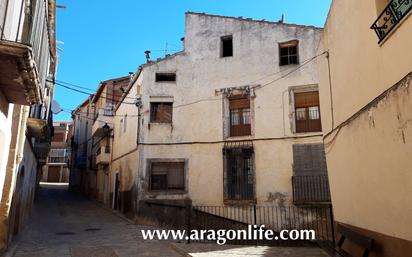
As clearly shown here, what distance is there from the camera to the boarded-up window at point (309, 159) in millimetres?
14477

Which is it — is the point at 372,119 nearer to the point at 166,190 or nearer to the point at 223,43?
the point at 166,190

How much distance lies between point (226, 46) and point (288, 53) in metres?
3.31

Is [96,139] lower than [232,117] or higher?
higher

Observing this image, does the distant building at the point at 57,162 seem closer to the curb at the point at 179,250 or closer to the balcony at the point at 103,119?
the balcony at the point at 103,119

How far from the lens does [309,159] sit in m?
14.7

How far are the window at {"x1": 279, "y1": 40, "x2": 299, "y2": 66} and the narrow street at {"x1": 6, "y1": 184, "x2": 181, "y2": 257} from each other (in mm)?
10217

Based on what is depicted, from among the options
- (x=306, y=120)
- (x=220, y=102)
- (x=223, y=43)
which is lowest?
(x=306, y=120)

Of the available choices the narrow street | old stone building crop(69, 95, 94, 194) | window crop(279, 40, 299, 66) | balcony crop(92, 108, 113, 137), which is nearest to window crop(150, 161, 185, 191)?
the narrow street

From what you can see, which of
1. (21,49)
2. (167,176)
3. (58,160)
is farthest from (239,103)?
(58,160)

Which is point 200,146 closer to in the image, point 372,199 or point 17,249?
point 17,249

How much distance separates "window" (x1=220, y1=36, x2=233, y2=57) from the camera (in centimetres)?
1772

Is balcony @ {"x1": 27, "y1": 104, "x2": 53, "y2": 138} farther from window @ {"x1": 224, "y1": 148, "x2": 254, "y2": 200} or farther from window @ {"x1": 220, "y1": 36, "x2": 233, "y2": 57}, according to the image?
window @ {"x1": 220, "y1": 36, "x2": 233, "y2": 57}

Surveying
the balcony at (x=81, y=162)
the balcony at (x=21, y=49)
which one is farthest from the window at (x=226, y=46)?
the balcony at (x=81, y=162)

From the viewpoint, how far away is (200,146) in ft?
55.3
